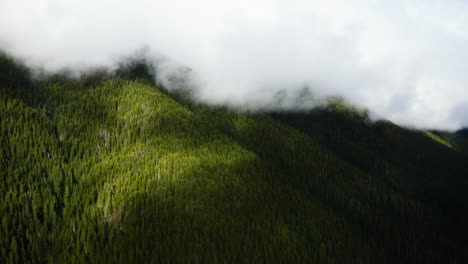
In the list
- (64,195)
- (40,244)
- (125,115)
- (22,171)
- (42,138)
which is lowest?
(40,244)

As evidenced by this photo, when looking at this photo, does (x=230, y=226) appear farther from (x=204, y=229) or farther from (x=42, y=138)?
(x=42, y=138)

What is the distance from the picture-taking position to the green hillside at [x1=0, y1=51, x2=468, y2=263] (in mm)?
83625

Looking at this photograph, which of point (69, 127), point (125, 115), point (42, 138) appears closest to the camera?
point (42, 138)

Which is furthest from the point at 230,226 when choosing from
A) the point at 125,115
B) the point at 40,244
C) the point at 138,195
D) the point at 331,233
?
the point at 125,115

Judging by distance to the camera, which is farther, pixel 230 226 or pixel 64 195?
pixel 64 195

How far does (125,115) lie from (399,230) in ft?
453

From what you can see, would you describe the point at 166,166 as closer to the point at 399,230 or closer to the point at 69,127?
the point at 69,127

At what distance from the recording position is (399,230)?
132 meters

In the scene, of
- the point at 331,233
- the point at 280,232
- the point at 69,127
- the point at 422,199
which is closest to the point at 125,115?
the point at 69,127

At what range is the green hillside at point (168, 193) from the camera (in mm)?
83625

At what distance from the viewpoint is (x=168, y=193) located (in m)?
99.6

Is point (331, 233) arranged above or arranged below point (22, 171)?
below

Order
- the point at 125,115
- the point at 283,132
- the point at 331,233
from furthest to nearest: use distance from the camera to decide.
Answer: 1. the point at 283,132
2. the point at 125,115
3. the point at 331,233

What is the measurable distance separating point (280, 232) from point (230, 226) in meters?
17.0
